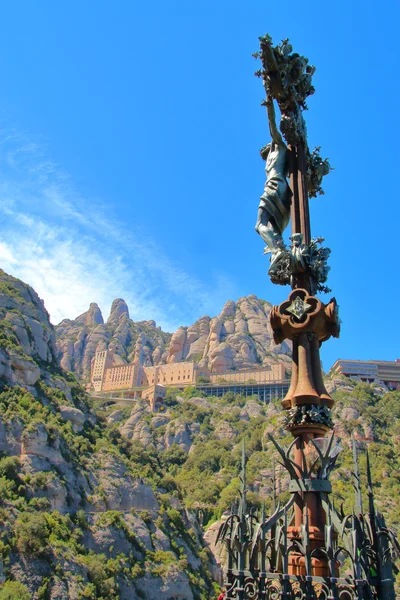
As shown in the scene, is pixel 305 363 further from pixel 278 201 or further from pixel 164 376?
pixel 164 376

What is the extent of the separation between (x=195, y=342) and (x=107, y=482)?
90332 millimetres

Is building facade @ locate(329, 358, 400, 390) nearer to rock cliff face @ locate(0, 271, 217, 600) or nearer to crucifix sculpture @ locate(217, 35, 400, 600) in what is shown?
rock cliff face @ locate(0, 271, 217, 600)

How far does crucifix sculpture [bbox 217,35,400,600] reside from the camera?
3.08 meters

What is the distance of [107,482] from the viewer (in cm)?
4772

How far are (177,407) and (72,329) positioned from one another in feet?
243

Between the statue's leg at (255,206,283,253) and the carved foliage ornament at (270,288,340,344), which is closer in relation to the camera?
the carved foliage ornament at (270,288,340,344)

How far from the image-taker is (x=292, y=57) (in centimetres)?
605

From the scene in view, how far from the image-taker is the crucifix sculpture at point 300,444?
3078mm

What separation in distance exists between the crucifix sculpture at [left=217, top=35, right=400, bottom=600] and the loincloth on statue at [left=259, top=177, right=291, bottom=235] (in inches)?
0.5

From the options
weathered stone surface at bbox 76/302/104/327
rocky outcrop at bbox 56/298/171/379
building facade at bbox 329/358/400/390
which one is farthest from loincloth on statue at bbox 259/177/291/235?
weathered stone surface at bbox 76/302/104/327

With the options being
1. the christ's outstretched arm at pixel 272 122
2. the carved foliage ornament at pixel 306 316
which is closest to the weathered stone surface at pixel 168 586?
the carved foliage ornament at pixel 306 316

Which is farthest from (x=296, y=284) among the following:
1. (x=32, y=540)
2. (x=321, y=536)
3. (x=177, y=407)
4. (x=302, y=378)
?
(x=177, y=407)

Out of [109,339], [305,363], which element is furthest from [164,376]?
[305,363]

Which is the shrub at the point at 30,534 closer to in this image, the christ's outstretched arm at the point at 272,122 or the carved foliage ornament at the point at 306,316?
the carved foliage ornament at the point at 306,316
